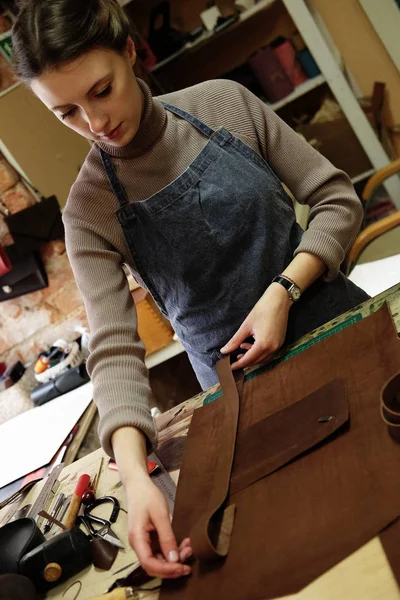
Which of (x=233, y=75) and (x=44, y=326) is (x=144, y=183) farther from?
(x=233, y=75)

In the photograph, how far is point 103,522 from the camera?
930mm

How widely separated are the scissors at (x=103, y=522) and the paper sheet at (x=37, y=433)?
0.77m

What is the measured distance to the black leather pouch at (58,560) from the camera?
854 millimetres

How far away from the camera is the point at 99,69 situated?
0.92m

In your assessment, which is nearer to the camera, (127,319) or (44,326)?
(127,319)

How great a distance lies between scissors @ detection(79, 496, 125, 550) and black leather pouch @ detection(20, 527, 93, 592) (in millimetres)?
36

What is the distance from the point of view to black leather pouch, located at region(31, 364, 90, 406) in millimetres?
2350

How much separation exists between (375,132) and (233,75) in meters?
0.83

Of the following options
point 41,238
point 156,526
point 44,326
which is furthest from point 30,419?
point 156,526

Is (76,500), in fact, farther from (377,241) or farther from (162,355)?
(377,241)

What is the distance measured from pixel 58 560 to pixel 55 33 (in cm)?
87

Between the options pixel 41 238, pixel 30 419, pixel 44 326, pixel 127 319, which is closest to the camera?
pixel 127 319

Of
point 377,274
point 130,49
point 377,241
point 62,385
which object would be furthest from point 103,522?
point 377,241

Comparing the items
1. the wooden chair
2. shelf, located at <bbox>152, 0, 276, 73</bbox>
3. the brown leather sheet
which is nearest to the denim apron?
the brown leather sheet
